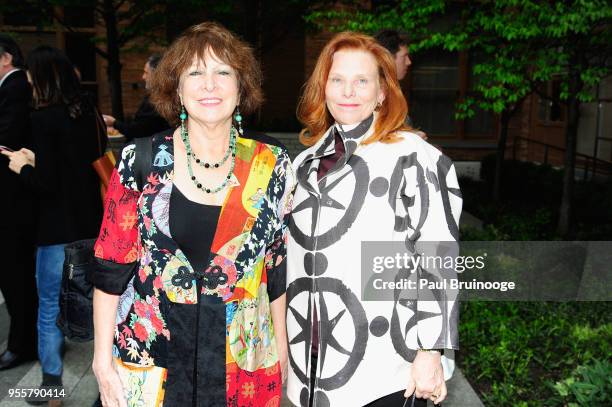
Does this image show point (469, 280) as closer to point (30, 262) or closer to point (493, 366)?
point (493, 366)

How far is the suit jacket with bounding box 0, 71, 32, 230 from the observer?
432cm

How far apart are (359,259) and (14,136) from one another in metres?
3.11

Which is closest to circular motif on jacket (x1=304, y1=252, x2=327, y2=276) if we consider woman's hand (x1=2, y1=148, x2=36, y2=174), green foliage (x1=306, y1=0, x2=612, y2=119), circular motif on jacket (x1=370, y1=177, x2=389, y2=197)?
circular motif on jacket (x1=370, y1=177, x2=389, y2=197)

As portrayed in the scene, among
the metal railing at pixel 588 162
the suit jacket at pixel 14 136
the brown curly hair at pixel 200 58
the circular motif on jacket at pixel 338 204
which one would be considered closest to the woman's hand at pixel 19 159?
the suit jacket at pixel 14 136

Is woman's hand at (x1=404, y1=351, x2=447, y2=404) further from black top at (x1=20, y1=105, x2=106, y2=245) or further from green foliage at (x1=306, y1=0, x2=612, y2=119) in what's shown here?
green foliage at (x1=306, y1=0, x2=612, y2=119)

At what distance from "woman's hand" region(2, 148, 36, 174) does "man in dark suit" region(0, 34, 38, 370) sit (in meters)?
0.35

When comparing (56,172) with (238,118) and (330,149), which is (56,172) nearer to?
(238,118)

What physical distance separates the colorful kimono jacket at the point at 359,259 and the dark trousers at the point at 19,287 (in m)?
3.04

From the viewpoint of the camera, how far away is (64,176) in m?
3.92

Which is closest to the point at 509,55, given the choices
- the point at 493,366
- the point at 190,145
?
the point at 493,366

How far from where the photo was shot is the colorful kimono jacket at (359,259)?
230 centimetres

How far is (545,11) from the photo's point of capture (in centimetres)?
630

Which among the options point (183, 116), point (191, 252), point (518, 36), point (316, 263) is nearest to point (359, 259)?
point (316, 263)

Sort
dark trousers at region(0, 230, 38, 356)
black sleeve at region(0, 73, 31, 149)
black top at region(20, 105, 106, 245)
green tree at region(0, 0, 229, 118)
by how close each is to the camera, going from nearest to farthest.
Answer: black top at region(20, 105, 106, 245)
black sleeve at region(0, 73, 31, 149)
dark trousers at region(0, 230, 38, 356)
green tree at region(0, 0, 229, 118)
